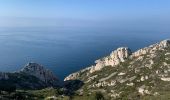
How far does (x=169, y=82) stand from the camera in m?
131

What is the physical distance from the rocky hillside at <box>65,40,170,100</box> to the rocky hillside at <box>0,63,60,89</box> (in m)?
16.7

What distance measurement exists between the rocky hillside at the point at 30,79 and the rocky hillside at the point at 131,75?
54.8 ft

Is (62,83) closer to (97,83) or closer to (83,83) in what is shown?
(83,83)

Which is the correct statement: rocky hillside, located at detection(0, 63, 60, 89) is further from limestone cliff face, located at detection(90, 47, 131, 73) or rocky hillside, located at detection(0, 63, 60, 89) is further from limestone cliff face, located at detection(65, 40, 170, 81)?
limestone cliff face, located at detection(65, 40, 170, 81)

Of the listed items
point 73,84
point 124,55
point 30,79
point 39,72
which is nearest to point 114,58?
point 124,55

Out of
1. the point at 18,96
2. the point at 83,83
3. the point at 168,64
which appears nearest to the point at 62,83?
the point at 83,83

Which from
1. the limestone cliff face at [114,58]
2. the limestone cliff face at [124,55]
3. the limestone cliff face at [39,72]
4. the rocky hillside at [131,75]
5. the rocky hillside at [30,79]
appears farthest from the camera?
the limestone cliff face at [114,58]

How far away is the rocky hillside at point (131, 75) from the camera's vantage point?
127250mm

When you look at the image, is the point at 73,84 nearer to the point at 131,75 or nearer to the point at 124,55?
the point at 131,75

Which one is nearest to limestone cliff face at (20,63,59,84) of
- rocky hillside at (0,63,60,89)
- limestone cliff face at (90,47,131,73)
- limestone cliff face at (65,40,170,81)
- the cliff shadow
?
rocky hillside at (0,63,60,89)

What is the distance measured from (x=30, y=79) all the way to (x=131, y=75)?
158 feet

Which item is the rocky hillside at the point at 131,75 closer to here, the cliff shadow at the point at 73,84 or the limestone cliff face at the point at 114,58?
the limestone cliff face at the point at 114,58

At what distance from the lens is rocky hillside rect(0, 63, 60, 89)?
520 ft

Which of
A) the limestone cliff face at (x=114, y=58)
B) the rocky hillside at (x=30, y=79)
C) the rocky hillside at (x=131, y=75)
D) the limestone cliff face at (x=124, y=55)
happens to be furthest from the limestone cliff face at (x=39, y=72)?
the limestone cliff face at (x=114, y=58)
